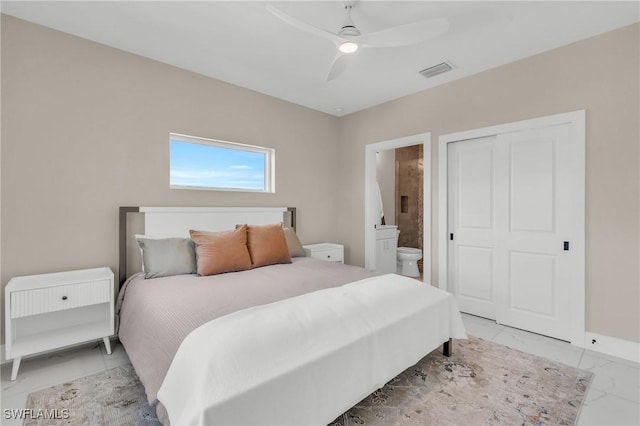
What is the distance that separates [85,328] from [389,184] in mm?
5161

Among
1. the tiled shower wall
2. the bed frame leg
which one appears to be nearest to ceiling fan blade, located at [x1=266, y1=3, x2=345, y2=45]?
the bed frame leg

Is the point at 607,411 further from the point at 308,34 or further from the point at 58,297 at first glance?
the point at 58,297

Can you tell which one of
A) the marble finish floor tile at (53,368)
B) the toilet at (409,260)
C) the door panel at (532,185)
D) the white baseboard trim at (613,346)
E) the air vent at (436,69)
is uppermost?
the air vent at (436,69)

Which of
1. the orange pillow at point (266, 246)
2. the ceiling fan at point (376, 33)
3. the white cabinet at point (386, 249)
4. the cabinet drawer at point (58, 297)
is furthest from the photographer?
the white cabinet at point (386, 249)

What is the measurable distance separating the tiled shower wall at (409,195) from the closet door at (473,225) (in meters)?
2.67

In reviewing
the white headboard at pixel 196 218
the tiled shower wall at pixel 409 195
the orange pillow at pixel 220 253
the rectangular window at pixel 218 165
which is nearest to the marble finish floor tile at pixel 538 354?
the orange pillow at pixel 220 253

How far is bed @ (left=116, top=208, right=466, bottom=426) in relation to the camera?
4.11 ft

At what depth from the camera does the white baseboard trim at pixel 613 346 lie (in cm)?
240

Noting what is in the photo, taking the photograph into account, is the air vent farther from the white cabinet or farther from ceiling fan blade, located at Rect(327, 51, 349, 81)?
the white cabinet

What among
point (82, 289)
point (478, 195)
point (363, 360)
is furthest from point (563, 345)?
point (82, 289)

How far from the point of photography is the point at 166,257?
2.61 m

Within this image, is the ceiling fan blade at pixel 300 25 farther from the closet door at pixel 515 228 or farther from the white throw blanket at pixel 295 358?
the closet door at pixel 515 228

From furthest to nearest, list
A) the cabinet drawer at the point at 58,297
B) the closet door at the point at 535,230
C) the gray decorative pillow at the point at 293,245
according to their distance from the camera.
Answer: the gray decorative pillow at the point at 293,245
the closet door at the point at 535,230
the cabinet drawer at the point at 58,297

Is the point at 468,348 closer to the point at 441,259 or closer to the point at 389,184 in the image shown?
the point at 441,259
